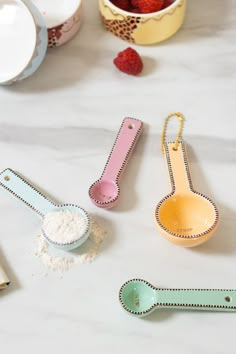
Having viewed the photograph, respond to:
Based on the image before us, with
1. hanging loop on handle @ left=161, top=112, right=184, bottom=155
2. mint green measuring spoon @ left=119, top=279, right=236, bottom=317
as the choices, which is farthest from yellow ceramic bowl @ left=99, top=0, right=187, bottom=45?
mint green measuring spoon @ left=119, top=279, right=236, bottom=317

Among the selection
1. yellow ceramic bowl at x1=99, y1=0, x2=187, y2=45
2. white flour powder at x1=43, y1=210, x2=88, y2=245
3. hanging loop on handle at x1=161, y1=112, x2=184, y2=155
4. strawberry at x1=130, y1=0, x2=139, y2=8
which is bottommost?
white flour powder at x1=43, y1=210, x2=88, y2=245

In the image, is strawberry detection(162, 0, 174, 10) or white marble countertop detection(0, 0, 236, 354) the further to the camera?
strawberry detection(162, 0, 174, 10)

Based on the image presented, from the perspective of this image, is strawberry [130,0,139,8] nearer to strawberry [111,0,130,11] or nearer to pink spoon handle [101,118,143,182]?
strawberry [111,0,130,11]

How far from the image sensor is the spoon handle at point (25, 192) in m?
0.62

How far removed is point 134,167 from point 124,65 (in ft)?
0.52

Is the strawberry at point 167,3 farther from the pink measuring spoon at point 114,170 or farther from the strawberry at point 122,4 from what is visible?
the pink measuring spoon at point 114,170

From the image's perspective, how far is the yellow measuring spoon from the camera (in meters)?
0.58

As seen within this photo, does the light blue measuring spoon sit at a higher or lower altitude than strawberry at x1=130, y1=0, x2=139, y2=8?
lower

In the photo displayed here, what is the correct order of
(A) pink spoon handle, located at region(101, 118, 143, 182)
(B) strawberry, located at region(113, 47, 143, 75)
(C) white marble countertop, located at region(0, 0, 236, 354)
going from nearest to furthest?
(C) white marble countertop, located at region(0, 0, 236, 354)
(A) pink spoon handle, located at region(101, 118, 143, 182)
(B) strawberry, located at region(113, 47, 143, 75)

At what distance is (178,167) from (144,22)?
0.73 ft

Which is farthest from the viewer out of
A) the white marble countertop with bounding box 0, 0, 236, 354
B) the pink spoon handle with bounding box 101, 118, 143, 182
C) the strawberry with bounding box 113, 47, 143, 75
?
the strawberry with bounding box 113, 47, 143, 75

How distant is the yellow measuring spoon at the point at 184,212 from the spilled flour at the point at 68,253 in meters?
0.07

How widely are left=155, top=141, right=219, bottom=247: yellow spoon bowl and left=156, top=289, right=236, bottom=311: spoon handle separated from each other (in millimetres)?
53

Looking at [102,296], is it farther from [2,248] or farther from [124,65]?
[124,65]
